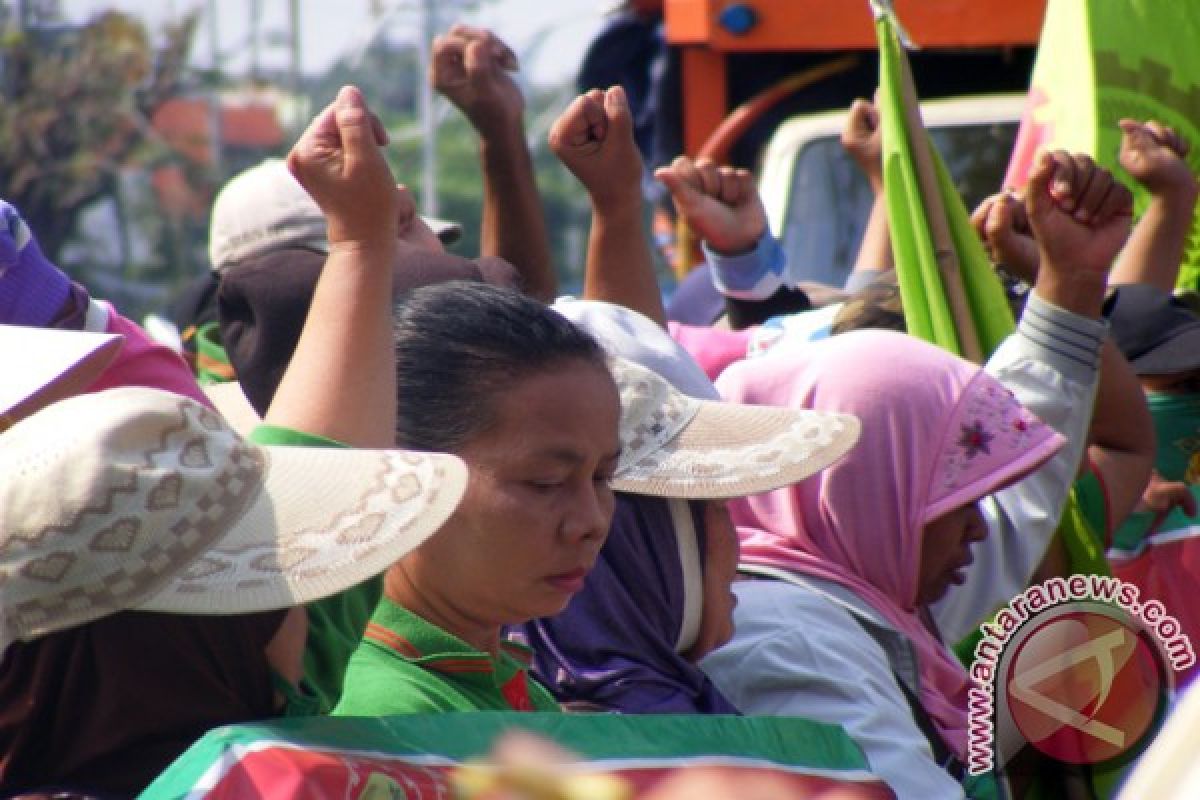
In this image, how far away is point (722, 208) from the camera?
4176mm

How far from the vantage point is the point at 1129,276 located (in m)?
4.24

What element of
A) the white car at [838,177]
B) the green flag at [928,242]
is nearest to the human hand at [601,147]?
the green flag at [928,242]

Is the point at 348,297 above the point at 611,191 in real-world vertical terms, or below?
above

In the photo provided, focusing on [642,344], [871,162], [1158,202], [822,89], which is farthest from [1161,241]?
[822,89]

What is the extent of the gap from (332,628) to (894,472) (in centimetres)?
119

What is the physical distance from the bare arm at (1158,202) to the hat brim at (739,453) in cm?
162

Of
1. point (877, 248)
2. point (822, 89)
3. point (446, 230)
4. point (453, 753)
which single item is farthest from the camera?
point (822, 89)

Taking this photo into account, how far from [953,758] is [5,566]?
5.00 feet

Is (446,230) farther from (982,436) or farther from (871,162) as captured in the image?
(982,436)

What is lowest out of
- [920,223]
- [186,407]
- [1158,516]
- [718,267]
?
[1158,516]

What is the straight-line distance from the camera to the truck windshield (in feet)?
20.0

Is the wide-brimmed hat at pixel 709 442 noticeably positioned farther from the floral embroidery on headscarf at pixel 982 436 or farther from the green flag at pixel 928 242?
the green flag at pixel 928 242

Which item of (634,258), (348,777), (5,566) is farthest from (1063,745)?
(5,566)

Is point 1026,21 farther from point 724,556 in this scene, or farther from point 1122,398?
point 724,556
